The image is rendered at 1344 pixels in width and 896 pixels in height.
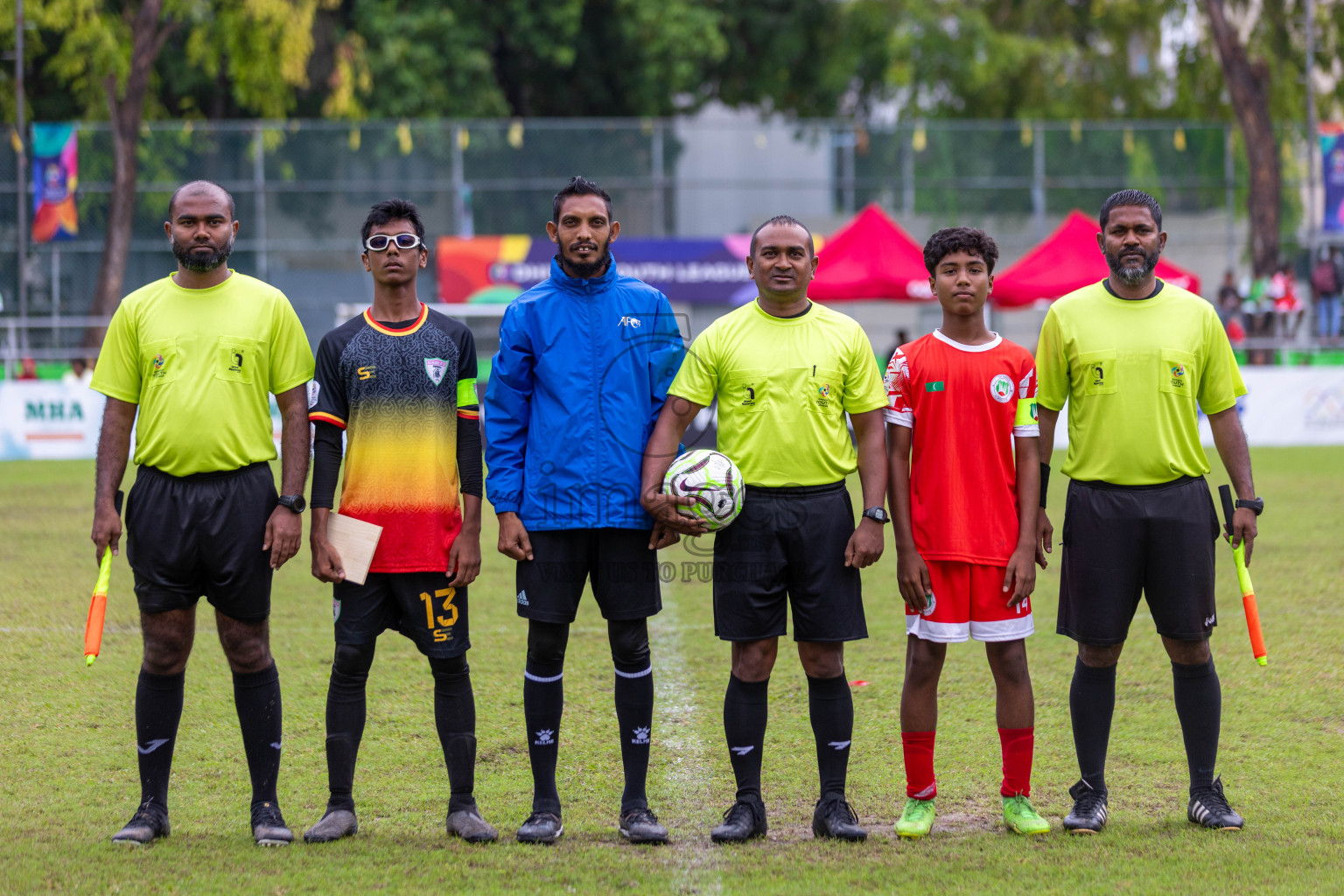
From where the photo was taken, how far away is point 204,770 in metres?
5.42

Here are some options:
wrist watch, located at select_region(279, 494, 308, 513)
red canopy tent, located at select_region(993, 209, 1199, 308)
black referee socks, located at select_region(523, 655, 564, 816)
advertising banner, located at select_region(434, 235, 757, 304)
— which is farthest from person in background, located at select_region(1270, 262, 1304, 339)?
wrist watch, located at select_region(279, 494, 308, 513)

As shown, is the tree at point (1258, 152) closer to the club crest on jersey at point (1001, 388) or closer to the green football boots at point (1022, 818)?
the club crest on jersey at point (1001, 388)

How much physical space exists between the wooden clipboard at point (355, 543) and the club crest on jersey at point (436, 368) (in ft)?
1.78

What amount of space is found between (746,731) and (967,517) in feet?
3.51

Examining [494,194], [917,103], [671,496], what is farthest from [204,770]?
[917,103]

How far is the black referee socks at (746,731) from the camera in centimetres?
475

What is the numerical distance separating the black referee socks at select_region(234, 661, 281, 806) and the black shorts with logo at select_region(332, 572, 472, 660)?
343 millimetres

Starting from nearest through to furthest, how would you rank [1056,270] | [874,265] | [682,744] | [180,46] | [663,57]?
[682,744] → [874,265] → [1056,270] → [180,46] → [663,57]

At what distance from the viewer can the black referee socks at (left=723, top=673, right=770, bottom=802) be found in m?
4.75

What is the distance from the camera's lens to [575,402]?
475 cm

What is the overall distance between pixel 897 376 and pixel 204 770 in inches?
123

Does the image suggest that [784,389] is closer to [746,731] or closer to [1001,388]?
[1001,388]

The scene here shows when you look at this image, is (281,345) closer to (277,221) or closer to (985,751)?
(985,751)

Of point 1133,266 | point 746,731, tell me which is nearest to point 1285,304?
point 1133,266
